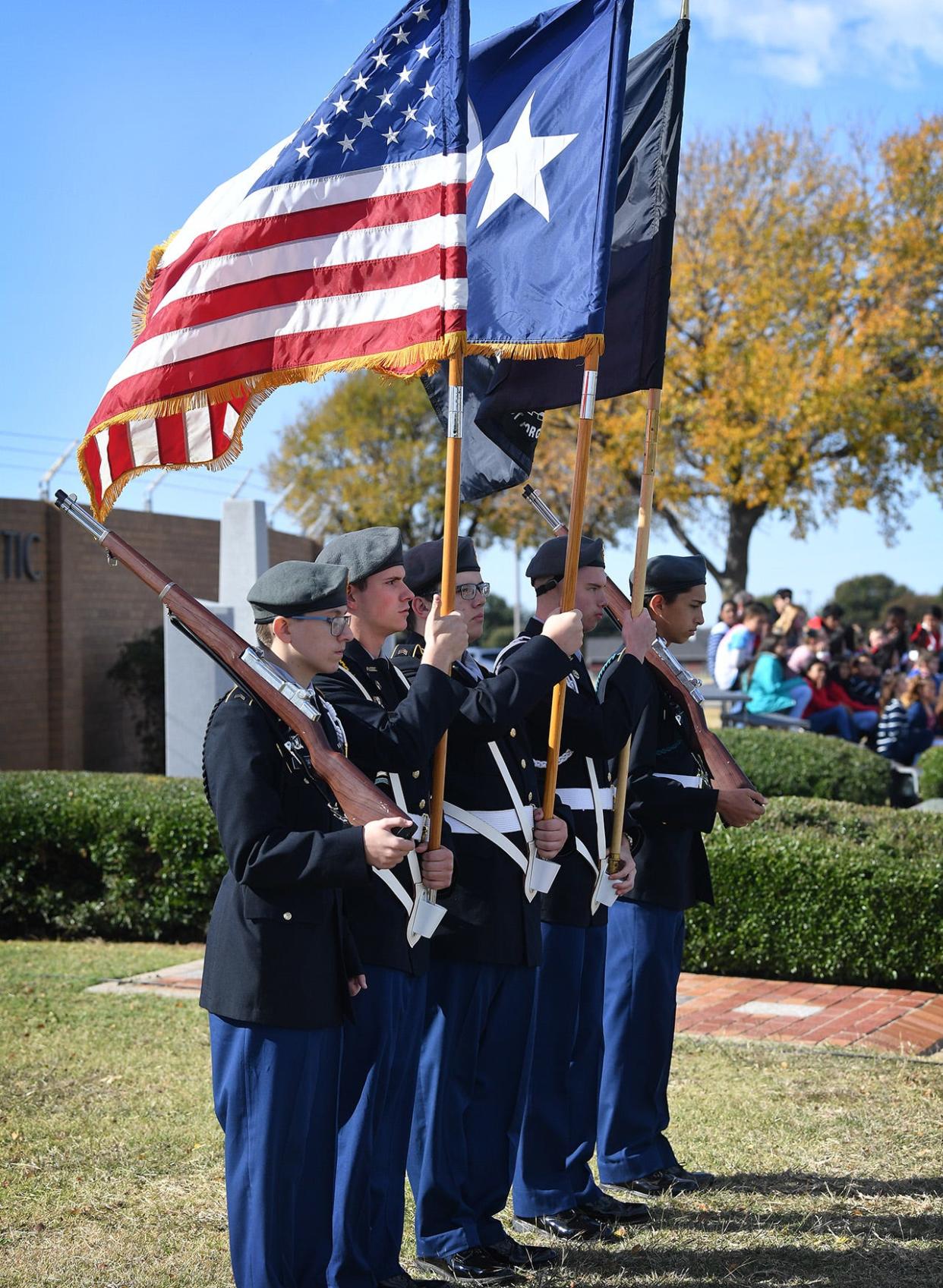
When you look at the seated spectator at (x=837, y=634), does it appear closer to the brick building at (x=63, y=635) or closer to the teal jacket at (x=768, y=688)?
the teal jacket at (x=768, y=688)

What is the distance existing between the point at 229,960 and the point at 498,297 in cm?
221

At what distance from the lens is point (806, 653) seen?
640 inches

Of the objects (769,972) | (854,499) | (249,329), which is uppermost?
(854,499)

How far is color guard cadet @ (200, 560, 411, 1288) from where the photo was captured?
343cm

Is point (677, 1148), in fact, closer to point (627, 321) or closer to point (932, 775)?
point (627, 321)

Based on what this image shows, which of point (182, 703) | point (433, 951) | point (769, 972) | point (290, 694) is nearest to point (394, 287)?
point (290, 694)

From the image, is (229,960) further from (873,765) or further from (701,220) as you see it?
(701,220)

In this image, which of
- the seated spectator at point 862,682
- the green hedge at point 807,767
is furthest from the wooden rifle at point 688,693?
the seated spectator at point 862,682

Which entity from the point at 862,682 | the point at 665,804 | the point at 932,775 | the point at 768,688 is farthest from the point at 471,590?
the point at 862,682

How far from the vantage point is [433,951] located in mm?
4359

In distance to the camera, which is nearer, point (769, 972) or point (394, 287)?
point (394, 287)

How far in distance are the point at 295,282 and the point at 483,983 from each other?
2.21 m

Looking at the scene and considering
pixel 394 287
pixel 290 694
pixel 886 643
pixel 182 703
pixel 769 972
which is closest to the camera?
pixel 290 694

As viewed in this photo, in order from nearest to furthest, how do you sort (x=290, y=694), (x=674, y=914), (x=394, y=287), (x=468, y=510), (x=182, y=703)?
(x=290, y=694)
(x=394, y=287)
(x=674, y=914)
(x=182, y=703)
(x=468, y=510)
